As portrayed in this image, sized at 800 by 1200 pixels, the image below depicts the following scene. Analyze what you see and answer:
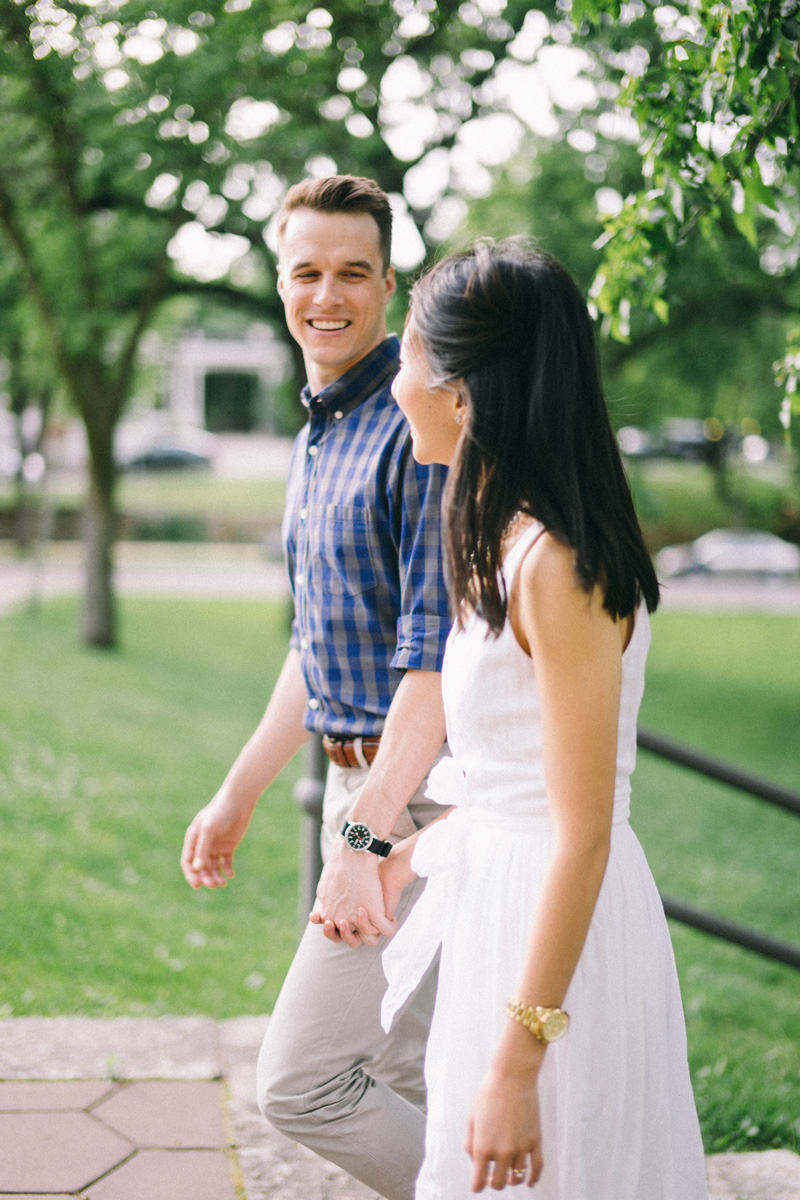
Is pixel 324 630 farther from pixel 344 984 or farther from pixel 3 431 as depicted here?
pixel 3 431

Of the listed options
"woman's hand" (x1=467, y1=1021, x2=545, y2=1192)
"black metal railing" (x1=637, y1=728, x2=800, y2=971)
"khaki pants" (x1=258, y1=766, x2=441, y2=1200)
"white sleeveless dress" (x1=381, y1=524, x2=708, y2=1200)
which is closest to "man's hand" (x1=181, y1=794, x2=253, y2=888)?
"khaki pants" (x1=258, y1=766, x2=441, y2=1200)

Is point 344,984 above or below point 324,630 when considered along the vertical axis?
below

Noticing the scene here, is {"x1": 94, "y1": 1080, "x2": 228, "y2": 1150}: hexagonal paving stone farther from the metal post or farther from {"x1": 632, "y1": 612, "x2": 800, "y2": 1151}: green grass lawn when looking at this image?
{"x1": 632, "y1": 612, "x2": 800, "y2": 1151}: green grass lawn

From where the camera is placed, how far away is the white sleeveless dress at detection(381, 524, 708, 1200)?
1576 millimetres

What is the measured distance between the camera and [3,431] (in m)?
46.3

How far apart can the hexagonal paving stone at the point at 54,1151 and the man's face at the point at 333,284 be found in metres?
1.75

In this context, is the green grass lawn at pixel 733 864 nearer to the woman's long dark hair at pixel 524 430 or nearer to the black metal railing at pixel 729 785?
the black metal railing at pixel 729 785

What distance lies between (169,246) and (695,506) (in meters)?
25.9

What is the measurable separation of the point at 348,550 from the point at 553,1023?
1.00 m

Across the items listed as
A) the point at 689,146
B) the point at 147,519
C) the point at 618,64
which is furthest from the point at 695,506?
the point at 689,146

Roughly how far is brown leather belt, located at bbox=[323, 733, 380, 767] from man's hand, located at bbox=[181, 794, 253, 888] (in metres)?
0.26

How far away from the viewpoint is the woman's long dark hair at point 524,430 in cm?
156

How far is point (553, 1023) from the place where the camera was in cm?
149

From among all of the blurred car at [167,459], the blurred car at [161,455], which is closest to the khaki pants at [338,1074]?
the blurred car at [161,455]
